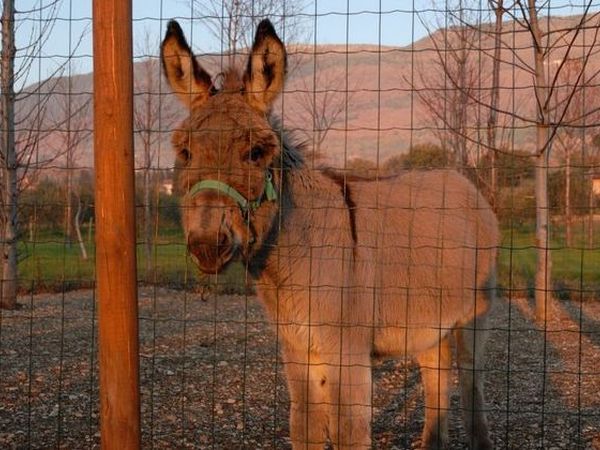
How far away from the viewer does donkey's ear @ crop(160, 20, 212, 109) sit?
4.28 metres

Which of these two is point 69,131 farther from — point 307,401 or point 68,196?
point 68,196

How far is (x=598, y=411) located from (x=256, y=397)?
128 inches

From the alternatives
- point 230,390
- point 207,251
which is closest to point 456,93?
point 230,390

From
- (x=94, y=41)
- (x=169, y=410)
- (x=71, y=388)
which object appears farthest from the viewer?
(x=71, y=388)

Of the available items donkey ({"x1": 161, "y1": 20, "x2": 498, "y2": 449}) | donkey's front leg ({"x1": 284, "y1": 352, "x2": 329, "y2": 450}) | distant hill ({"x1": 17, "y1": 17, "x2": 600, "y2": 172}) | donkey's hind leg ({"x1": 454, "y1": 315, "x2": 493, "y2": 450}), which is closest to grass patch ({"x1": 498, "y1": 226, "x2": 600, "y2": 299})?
distant hill ({"x1": 17, "y1": 17, "x2": 600, "y2": 172})

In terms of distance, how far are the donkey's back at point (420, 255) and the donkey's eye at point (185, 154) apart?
1215 millimetres

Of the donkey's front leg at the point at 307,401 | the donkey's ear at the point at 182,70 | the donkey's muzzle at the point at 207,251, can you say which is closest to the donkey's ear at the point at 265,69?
the donkey's ear at the point at 182,70

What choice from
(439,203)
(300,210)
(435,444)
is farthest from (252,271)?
(435,444)

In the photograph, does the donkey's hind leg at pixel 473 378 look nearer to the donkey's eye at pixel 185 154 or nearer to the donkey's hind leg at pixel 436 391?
the donkey's hind leg at pixel 436 391

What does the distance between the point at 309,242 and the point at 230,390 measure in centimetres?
390

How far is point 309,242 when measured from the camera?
463cm

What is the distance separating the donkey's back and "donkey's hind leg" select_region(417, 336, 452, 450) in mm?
447

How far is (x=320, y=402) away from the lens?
477 centimetres

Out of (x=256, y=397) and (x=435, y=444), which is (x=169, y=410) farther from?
(x=435, y=444)
